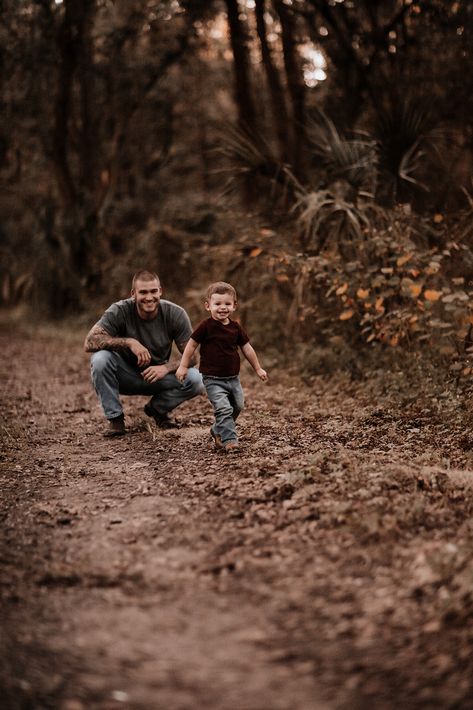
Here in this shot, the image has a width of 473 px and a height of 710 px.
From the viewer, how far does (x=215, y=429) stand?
5.82 meters

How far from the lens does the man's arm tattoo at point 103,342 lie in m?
6.42

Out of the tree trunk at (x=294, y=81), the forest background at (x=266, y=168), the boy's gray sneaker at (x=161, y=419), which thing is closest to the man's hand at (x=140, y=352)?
the boy's gray sneaker at (x=161, y=419)

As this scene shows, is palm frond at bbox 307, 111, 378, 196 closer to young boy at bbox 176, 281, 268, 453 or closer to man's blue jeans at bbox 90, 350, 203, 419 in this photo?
Answer: man's blue jeans at bbox 90, 350, 203, 419

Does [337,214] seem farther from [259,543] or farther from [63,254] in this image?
[63,254]

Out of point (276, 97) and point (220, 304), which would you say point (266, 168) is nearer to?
point (220, 304)

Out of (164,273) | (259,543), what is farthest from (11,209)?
(259,543)

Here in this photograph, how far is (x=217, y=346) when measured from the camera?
18.5 ft

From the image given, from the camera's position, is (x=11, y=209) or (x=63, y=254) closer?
(x=63, y=254)

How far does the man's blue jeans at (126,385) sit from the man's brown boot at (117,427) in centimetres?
5

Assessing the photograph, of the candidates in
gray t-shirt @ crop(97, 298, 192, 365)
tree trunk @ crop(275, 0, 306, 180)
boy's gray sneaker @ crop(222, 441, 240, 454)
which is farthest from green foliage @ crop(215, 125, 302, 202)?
boy's gray sneaker @ crop(222, 441, 240, 454)

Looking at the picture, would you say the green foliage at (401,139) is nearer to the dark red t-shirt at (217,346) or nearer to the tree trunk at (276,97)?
the dark red t-shirt at (217,346)

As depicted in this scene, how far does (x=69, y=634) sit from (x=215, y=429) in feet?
9.69

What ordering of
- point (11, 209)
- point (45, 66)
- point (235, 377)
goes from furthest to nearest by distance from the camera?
point (11, 209) → point (45, 66) → point (235, 377)

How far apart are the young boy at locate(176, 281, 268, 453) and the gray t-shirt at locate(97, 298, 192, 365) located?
85 cm
